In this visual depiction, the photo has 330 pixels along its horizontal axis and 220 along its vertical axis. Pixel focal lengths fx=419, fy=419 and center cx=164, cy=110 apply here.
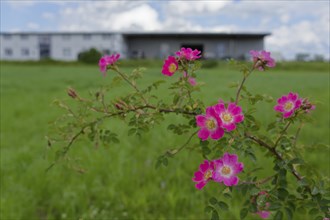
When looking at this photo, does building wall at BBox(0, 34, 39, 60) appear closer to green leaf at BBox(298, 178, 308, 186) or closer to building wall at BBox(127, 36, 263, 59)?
building wall at BBox(127, 36, 263, 59)

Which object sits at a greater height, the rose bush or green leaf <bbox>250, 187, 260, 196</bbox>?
the rose bush

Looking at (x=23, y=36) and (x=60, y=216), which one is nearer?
(x=60, y=216)

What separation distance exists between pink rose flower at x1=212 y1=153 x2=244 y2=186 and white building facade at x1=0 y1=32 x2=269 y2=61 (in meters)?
42.0

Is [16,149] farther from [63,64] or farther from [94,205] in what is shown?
[63,64]

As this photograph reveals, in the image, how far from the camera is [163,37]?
4409 cm

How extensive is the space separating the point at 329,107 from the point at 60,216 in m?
4.58

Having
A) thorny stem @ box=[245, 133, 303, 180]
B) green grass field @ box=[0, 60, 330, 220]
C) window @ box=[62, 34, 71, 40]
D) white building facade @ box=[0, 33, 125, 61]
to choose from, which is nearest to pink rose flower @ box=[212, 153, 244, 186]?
thorny stem @ box=[245, 133, 303, 180]

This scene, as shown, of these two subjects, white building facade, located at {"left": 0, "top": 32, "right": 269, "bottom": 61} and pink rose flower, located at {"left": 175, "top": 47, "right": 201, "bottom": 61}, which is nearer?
pink rose flower, located at {"left": 175, "top": 47, "right": 201, "bottom": 61}

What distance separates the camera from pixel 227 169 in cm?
100

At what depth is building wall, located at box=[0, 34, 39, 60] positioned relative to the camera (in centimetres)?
4481

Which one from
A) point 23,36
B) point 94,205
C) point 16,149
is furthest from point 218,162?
point 23,36

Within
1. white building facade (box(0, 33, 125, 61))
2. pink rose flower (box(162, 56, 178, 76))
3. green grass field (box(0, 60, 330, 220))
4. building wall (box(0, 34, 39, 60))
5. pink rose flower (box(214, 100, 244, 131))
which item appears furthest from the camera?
building wall (box(0, 34, 39, 60))

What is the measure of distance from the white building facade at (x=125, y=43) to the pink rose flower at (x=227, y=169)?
4203 cm

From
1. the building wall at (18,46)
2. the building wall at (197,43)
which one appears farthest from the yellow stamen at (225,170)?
the building wall at (18,46)
